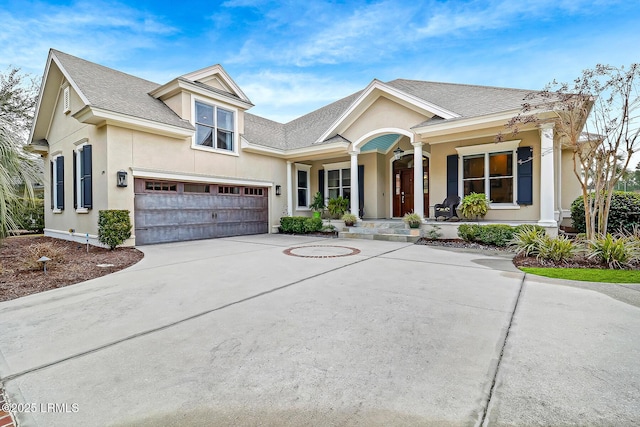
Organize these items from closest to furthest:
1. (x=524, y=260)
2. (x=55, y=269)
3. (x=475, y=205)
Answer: (x=55, y=269), (x=524, y=260), (x=475, y=205)

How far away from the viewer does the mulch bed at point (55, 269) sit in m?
4.70

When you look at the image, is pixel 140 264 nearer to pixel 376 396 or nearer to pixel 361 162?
pixel 376 396

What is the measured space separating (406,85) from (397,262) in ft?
29.6

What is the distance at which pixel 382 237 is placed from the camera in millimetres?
10328

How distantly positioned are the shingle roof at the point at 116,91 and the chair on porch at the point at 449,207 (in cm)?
890

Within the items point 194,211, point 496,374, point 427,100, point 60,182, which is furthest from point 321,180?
point 496,374

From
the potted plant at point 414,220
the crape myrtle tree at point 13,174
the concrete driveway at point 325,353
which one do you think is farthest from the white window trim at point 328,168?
the crape myrtle tree at point 13,174

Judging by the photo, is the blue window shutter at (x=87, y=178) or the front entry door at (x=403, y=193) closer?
the blue window shutter at (x=87, y=178)

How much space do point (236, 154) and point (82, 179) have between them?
4971 millimetres

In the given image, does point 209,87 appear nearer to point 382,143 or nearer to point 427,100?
point 382,143

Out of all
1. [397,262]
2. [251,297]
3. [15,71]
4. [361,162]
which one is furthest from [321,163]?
[15,71]

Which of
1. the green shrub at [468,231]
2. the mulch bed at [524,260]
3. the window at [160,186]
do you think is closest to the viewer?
the mulch bed at [524,260]

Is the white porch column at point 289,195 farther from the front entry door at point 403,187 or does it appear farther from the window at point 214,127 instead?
the front entry door at point 403,187

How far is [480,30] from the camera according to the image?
10.4m
